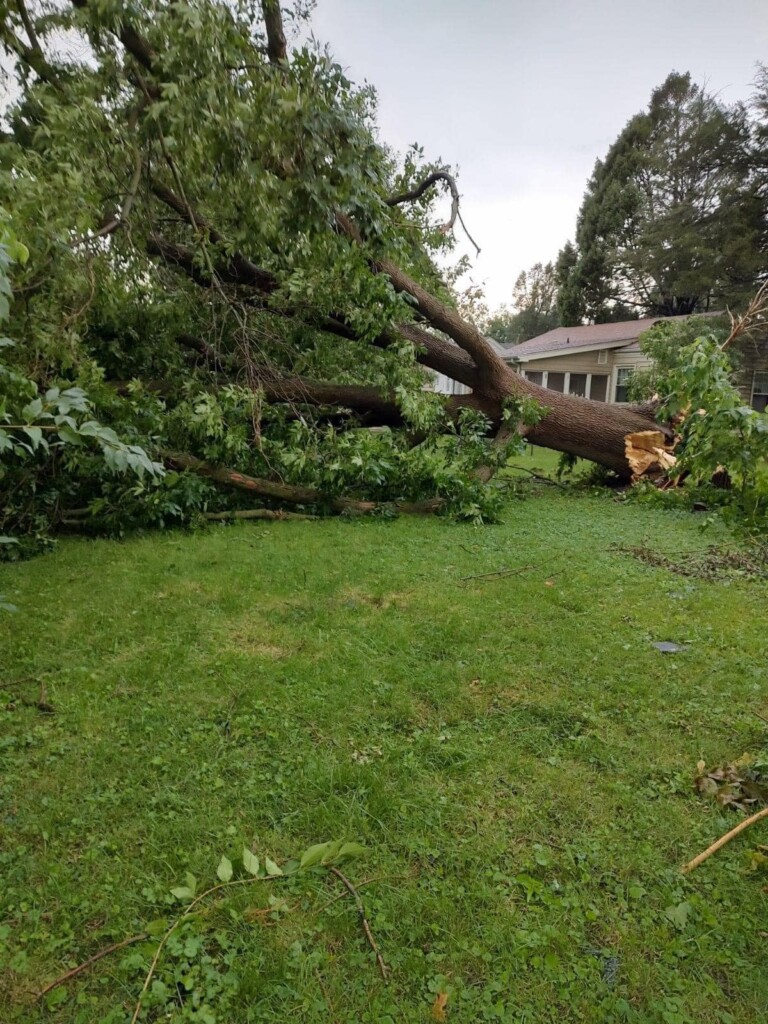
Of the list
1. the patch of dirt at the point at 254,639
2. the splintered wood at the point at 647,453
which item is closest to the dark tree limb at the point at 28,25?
the patch of dirt at the point at 254,639

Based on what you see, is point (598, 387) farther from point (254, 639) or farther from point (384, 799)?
point (384, 799)

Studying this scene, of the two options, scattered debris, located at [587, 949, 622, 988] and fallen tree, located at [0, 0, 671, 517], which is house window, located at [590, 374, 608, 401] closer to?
fallen tree, located at [0, 0, 671, 517]

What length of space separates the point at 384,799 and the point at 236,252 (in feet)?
17.5

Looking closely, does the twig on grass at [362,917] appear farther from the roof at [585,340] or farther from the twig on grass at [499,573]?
the roof at [585,340]

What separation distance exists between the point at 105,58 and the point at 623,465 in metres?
6.65

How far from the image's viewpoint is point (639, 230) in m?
26.6

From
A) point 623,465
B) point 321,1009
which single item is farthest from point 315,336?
point 321,1009

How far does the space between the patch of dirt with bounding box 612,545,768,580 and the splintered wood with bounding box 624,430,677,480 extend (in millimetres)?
2833

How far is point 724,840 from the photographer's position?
1779mm

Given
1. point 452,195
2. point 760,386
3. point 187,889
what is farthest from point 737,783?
point 760,386

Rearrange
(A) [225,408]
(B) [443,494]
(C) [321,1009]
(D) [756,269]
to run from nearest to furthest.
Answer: (C) [321,1009] → (A) [225,408] → (B) [443,494] → (D) [756,269]

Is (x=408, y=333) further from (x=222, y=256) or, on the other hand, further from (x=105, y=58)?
(x=105, y=58)

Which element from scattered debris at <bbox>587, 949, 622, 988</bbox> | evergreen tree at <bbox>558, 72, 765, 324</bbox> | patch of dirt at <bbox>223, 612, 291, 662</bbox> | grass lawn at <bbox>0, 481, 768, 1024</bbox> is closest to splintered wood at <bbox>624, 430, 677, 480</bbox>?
grass lawn at <bbox>0, 481, 768, 1024</bbox>

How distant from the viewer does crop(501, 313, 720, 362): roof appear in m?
19.5
